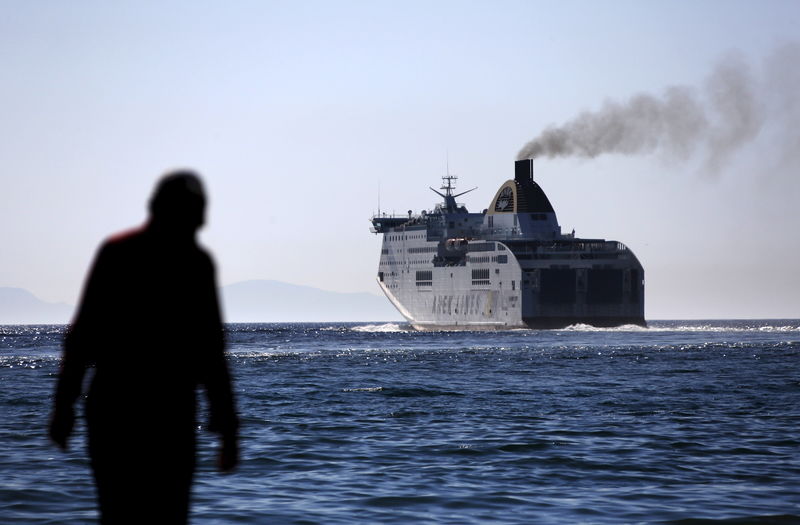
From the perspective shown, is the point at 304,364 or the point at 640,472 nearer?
the point at 640,472

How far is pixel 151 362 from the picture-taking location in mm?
6355

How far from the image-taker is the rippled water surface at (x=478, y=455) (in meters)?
13.9

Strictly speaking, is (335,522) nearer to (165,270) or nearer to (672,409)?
(165,270)

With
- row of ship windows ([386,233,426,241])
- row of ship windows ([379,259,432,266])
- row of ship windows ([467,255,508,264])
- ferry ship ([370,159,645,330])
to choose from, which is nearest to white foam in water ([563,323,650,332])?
ferry ship ([370,159,645,330])

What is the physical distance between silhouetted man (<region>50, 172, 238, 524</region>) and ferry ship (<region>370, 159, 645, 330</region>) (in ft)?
354

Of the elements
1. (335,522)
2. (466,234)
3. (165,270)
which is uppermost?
(466,234)

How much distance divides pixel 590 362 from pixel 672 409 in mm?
27295

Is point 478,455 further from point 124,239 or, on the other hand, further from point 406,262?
point 406,262

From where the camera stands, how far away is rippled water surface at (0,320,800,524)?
1394 centimetres

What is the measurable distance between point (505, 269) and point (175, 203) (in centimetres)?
11063

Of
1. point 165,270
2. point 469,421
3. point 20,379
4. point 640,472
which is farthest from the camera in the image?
point 20,379

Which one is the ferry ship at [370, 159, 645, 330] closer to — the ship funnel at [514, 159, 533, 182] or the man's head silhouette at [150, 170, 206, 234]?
the ship funnel at [514, 159, 533, 182]

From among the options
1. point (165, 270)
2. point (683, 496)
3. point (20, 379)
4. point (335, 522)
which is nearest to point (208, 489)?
point (335, 522)

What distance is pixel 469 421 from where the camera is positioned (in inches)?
997
